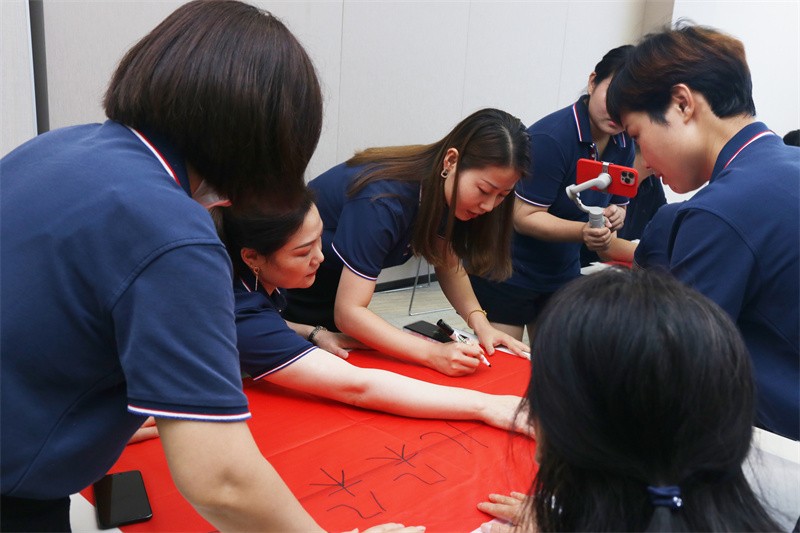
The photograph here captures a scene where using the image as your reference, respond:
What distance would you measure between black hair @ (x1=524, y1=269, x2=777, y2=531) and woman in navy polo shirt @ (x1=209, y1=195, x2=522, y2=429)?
27.8 inches

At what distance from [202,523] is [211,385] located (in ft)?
1.41

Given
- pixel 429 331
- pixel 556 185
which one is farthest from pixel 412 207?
pixel 556 185

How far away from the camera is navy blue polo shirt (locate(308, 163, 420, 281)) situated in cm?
171

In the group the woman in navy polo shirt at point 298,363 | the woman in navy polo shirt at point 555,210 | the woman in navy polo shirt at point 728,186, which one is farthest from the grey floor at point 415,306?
the woman in navy polo shirt at point 728,186

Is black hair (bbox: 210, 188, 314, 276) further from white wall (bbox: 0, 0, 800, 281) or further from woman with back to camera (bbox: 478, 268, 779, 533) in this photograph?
white wall (bbox: 0, 0, 800, 281)

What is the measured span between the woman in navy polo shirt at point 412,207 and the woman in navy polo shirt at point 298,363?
226 mm

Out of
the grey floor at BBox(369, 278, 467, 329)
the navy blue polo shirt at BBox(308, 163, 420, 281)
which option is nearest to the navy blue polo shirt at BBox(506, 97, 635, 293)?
the navy blue polo shirt at BBox(308, 163, 420, 281)

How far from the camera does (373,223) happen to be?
1714 mm

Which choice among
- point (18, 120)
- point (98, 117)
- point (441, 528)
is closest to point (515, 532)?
point (441, 528)

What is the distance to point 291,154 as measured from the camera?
2.65ft

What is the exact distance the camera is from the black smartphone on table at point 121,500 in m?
1.01

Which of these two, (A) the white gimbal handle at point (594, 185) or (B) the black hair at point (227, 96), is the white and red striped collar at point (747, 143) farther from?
(A) the white gimbal handle at point (594, 185)

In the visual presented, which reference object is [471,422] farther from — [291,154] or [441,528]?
[291,154]

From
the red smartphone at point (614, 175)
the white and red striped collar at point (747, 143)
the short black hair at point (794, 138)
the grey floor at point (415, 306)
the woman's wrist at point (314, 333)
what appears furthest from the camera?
the grey floor at point (415, 306)
